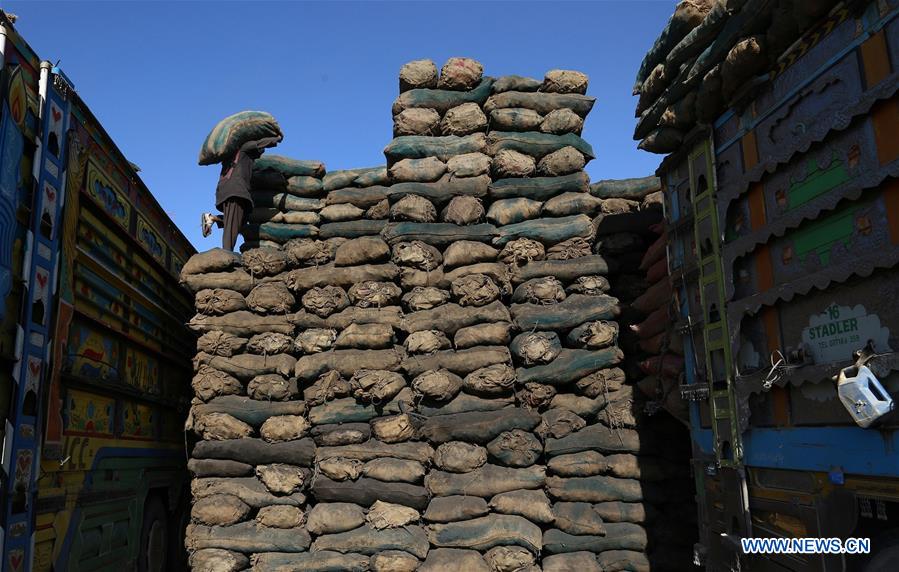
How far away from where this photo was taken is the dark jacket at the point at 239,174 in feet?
19.5

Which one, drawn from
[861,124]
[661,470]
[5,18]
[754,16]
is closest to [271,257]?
[5,18]

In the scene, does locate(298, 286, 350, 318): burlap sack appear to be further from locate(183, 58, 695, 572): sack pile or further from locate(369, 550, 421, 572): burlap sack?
locate(369, 550, 421, 572): burlap sack

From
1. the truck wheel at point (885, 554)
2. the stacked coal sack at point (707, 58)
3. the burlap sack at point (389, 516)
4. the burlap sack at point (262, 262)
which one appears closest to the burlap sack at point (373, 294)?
the burlap sack at point (262, 262)

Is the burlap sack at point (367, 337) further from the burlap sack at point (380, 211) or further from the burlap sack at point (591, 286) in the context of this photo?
the burlap sack at point (591, 286)

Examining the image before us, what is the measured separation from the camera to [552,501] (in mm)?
4941

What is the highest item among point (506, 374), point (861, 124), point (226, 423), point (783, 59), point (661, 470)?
point (783, 59)

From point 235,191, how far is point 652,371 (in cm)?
389

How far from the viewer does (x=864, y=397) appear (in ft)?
8.61

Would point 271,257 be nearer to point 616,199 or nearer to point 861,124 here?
point 616,199

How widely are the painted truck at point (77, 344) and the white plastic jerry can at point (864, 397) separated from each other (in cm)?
383

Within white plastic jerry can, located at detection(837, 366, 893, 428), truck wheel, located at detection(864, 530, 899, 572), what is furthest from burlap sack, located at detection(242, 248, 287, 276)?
truck wheel, located at detection(864, 530, 899, 572)

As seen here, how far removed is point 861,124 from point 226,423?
4500 millimetres

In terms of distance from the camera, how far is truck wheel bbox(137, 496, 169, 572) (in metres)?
5.30

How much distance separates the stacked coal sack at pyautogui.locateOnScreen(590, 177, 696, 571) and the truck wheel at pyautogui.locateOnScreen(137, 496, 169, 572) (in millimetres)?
3855
